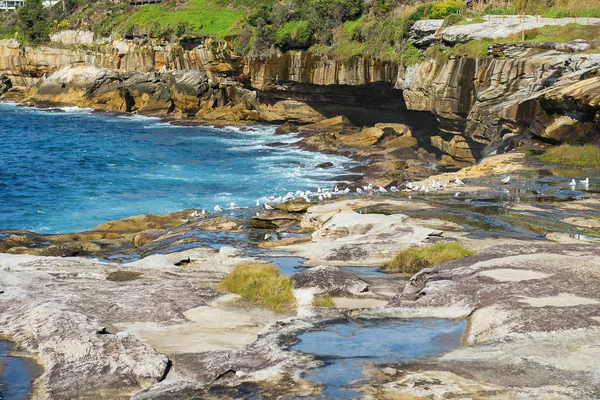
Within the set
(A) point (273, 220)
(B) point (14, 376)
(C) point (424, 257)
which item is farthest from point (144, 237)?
(B) point (14, 376)

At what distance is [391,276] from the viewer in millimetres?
16797

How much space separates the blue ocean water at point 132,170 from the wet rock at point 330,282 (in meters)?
21.2

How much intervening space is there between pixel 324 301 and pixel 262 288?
1383 millimetres

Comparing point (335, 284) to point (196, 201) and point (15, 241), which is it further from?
point (196, 201)

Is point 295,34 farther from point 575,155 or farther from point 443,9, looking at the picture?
point 575,155

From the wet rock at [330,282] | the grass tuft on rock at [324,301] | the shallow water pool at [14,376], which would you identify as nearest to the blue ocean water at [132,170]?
the wet rock at [330,282]

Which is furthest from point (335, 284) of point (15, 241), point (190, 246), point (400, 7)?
point (400, 7)

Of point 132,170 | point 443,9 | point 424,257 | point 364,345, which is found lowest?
point 132,170

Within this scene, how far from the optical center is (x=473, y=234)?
792 inches

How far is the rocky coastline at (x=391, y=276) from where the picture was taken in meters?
9.95

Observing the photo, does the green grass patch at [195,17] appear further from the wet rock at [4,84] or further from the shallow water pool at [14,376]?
the shallow water pool at [14,376]

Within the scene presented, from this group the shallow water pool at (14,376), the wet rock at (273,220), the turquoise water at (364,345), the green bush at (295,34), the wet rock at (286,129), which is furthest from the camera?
the wet rock at (286,129)

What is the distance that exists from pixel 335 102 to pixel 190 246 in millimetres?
39849

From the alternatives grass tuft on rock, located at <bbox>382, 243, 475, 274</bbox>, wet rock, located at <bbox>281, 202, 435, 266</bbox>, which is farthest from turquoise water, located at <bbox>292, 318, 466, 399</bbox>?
wet rock, located at <bbox>281, 202, 435, 266</bbox>
